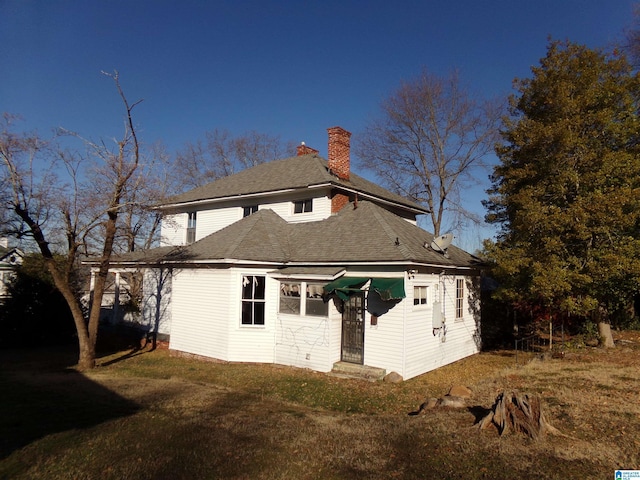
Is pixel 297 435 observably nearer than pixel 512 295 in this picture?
Yes

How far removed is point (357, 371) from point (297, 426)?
17.0 feet

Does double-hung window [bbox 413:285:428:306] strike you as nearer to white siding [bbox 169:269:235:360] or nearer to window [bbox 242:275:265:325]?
window [bbox 242:275:265:325]

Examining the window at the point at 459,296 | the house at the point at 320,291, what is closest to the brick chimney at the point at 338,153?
the house at the point at 320,291

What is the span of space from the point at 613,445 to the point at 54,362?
17319 mm

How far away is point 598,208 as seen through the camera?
13625 millimetres

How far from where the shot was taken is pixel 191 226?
23125 mm

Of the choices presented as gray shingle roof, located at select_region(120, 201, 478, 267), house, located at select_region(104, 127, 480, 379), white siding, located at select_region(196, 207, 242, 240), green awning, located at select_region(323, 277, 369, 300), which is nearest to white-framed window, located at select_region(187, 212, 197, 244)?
white siding, located at select_region(196, 207, 242, 240)

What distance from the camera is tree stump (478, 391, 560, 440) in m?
6.88

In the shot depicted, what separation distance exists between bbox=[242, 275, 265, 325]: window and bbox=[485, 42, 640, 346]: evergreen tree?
8712mm

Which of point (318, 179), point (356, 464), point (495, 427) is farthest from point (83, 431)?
point (318, 179)

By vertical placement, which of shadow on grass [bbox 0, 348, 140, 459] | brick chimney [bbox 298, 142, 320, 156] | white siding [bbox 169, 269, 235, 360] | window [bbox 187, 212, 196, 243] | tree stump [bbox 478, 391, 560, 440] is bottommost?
shadow on grass [bbox 0, 348, 140, 459]

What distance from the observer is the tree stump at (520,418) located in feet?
22.6

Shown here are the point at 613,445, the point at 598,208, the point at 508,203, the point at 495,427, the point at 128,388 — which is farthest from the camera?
the point at 508,203

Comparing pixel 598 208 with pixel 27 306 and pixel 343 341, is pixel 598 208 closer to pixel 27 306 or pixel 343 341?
pixel 343 341
